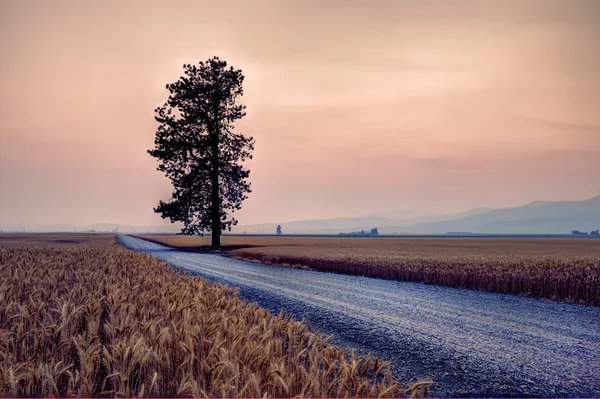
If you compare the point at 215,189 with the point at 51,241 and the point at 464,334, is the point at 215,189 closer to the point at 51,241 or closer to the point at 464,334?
the point at 464,334

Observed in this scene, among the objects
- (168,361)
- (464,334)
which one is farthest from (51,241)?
(168,361)

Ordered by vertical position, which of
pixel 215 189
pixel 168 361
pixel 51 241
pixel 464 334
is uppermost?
pixel 215 189

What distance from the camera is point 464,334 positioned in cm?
1088

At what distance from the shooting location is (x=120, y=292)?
8766mm

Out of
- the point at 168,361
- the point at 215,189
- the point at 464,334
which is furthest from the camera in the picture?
the point at 215,189

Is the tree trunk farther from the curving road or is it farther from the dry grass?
the curving road

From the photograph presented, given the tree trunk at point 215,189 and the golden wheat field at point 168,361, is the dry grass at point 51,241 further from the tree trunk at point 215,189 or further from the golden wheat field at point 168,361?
the golden wheat field at point 168,361

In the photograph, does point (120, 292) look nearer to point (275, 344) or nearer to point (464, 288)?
point (275, 344)

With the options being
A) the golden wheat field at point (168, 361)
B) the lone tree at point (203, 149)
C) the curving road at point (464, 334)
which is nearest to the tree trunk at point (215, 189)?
the lone tree at point (203, 149)

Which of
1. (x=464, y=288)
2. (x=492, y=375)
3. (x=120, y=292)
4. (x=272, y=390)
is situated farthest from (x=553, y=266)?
(x=272, y=390)

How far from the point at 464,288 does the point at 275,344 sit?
679 inches

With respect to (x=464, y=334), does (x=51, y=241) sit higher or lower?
higher

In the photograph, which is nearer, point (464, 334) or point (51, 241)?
point (464, 334)

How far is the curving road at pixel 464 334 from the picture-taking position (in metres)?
7.52
